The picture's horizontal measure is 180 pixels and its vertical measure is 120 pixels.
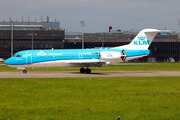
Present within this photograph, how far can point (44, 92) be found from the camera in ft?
69.0

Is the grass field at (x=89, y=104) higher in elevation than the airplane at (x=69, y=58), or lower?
lower

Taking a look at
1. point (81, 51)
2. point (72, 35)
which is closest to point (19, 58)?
point (81, 51)

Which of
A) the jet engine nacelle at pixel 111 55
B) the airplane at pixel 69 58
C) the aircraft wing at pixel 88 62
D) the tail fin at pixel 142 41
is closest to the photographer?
the aircraft wing at pixel 88 62

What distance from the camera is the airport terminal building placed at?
430ft

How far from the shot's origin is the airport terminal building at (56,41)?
131 metres

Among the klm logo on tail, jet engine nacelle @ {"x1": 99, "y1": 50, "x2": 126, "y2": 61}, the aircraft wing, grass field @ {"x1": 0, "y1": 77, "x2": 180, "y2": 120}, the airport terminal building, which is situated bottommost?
grass field @ {"x1": 0, "y1": 77, "x2": 180, "y2": 120}

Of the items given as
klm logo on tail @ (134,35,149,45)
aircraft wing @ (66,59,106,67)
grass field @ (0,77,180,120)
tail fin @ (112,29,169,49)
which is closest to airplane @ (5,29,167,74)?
aircraft wing @ (66,59,106,67)

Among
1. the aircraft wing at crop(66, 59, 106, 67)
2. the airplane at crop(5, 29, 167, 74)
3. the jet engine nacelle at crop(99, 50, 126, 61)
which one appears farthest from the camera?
the jet engine nacelle at crop(99, 50, 126, 61)

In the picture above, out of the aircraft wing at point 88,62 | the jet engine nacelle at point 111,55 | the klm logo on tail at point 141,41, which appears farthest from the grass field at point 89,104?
the klm logo on tail at point 141,41

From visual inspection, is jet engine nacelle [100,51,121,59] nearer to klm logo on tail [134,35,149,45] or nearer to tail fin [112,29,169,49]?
tail fin [112,29,169,49]

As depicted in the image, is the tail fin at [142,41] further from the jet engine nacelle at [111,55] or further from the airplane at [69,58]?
the jet engine nacelle at [111,55]

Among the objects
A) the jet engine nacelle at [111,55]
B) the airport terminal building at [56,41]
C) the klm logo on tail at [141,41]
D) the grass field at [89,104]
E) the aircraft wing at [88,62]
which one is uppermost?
the airport terminal building at [56,41]

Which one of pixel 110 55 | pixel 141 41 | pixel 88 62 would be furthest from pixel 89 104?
pixel 141 41

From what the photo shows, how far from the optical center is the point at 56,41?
5226 inches
